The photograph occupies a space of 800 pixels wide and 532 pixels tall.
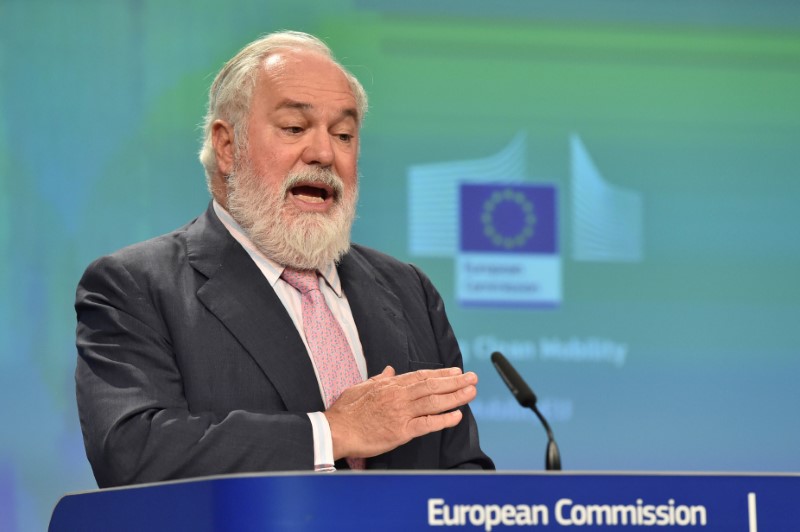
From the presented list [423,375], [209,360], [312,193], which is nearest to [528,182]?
[312,193]

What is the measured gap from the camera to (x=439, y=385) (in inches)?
81.1

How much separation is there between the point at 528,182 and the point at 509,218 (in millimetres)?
183

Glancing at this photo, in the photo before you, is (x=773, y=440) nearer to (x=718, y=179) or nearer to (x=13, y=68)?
(x=718, y=179)

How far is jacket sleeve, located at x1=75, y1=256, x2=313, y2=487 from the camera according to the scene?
6.75ft

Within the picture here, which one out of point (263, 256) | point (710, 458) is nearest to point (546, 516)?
point (263, 256)

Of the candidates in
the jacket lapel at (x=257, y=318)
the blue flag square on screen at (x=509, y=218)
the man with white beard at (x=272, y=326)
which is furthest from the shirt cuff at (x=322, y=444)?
the blue flag square on screen at (x=509, y=218)

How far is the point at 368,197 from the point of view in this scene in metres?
4.62

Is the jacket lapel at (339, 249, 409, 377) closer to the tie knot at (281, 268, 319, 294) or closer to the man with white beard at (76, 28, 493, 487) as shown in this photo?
the man with white beard at (76, 28, 493, 487)

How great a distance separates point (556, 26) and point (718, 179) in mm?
994

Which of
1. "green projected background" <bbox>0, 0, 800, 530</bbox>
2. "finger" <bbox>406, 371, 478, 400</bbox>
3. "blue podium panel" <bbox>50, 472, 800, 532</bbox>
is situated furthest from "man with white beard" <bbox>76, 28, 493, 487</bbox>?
"green projected background" <bbox>0, 0, 800, 530</bbox>

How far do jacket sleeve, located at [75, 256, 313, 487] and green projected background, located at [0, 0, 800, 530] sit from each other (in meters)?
2.05

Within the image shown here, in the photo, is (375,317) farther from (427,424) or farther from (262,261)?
(427,424)

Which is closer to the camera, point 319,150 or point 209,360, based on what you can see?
point 209,360

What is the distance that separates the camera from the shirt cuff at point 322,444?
2.08 metres
